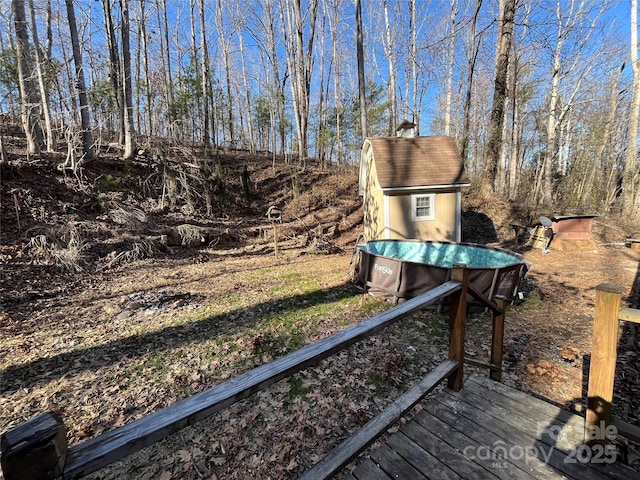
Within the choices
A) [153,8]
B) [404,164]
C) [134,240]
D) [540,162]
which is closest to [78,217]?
[134,240]

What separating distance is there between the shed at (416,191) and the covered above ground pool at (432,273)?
9.37 feet

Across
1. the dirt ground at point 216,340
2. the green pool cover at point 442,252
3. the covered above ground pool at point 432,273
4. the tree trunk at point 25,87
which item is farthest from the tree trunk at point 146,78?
the covered above ground pool at point 432,273

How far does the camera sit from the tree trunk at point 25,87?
9.87 meters

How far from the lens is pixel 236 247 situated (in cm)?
1242

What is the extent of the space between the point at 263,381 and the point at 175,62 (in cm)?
2897

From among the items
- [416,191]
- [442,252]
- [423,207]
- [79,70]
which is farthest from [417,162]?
[79,70]

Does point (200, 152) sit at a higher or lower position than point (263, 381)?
higher

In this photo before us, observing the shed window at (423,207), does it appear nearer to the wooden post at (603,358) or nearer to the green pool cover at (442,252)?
the green pool cover at (442,252)

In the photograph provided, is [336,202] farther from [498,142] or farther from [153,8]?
[153,8]

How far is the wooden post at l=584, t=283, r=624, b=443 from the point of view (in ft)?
6.32

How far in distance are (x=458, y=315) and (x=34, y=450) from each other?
281 cm

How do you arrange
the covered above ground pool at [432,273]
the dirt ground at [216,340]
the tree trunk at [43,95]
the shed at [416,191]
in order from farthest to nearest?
the shed at [416,191] → the tree trunk at [43,95] → the covered above ground pool at [432,273] → the dirt ground at [216,340]

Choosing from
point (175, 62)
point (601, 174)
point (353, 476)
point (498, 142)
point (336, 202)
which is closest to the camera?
point (353, 476)

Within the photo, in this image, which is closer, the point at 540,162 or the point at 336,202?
the point at 336,202
